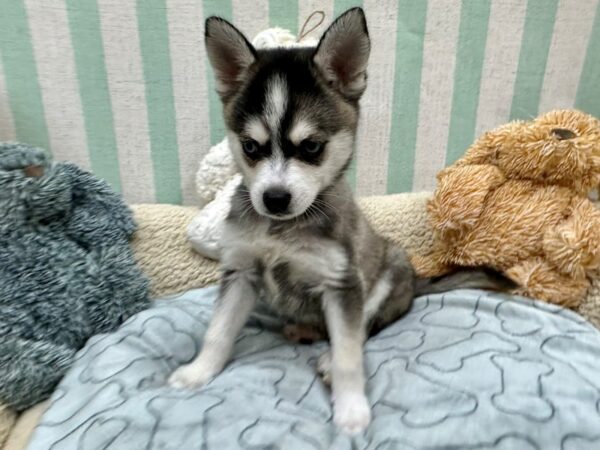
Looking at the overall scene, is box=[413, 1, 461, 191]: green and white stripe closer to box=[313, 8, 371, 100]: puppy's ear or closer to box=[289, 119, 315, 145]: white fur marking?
box=[313, 8, 371, 100]: puppy's ear

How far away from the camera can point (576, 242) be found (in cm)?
183

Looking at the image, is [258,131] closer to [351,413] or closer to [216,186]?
[351,413]

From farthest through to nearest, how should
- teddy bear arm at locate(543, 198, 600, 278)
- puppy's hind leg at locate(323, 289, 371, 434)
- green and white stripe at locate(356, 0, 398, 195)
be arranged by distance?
1. green and white stripe at locate(356, 0, 398, 195)
2. teddy bear arm at locate(543, 198, 600, 278)
3. puppy's hind leg at locate(323, 289, 371, 434)

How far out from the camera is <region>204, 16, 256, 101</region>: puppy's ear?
1.44 metres

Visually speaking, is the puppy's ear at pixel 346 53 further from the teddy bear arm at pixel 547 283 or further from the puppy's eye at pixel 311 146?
the teddy bear arm at pixel 547 283

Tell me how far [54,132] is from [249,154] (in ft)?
4.44

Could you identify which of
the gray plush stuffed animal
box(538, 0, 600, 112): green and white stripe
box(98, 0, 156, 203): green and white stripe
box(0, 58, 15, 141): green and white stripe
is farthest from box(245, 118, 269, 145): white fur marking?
box(538, 0, 600, 112): green and white stripe

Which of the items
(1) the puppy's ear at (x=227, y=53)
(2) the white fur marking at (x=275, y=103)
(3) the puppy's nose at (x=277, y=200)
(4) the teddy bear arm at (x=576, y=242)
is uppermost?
(1) the puppy's ear at (x=227, y=53)

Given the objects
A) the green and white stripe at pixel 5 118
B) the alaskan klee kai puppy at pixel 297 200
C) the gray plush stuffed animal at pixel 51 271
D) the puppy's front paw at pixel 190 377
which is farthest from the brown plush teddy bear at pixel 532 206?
the green and white stripe at pixel 5 118

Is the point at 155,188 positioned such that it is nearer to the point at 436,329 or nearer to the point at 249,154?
the point at 249,154

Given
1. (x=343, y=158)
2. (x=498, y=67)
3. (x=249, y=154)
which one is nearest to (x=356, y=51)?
(x=343, y=158)

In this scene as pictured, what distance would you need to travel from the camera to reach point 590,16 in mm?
2475

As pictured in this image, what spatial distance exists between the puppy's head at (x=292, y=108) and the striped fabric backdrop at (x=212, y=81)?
35.7 inches

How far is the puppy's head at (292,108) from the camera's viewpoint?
141 centimetres
